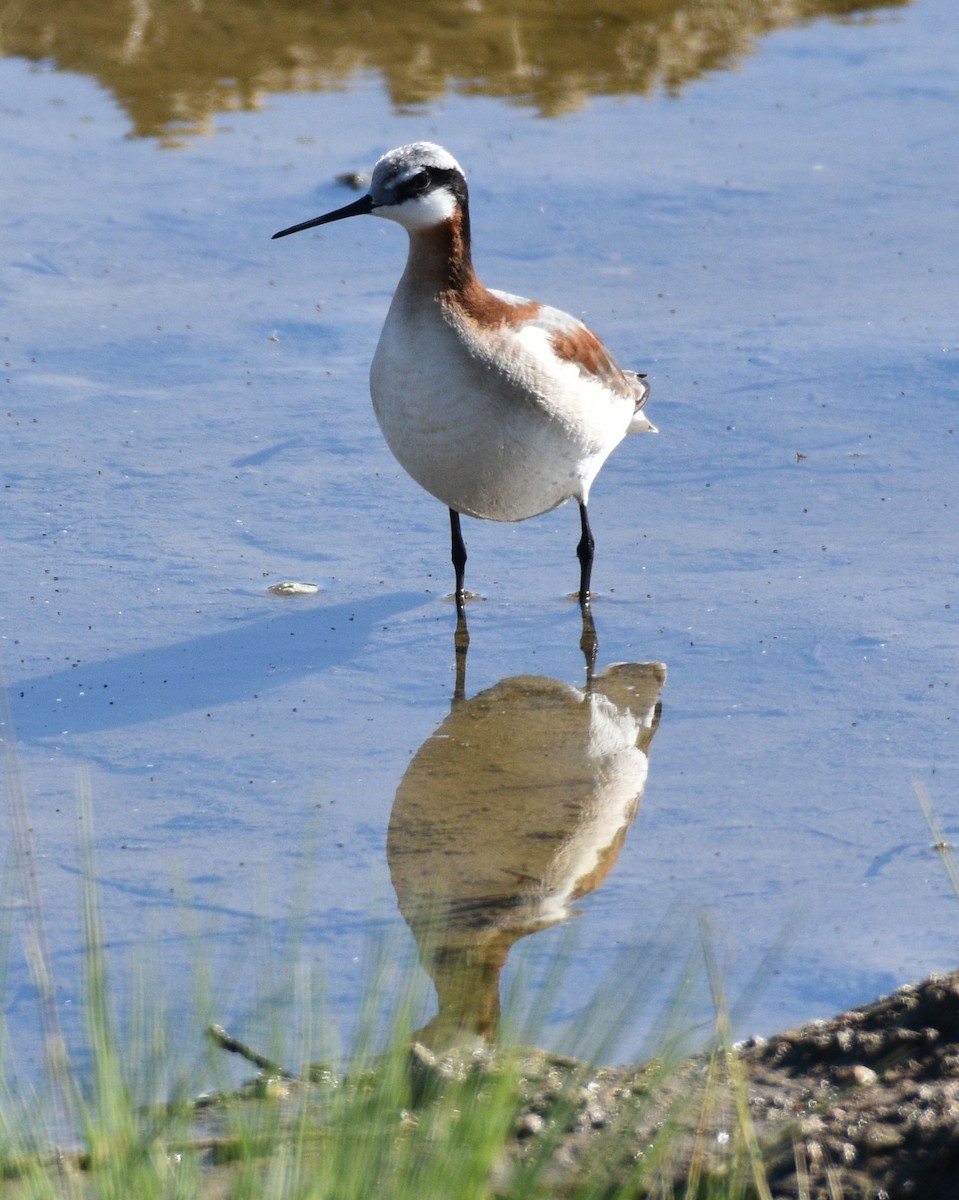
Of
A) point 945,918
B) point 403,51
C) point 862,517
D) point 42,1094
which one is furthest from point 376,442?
point 403,51

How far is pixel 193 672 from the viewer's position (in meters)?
6.00

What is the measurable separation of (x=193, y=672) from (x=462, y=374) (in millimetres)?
1387

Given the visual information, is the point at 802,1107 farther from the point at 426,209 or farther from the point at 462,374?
the point at 426,209

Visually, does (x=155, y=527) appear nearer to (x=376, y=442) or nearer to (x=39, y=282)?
(x=376, y=442)

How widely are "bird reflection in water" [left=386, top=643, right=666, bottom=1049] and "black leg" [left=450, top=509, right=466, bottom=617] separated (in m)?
0.58

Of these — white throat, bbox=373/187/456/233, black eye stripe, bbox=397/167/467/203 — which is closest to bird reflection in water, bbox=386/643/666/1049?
white throat, bbox=373/187/456/233

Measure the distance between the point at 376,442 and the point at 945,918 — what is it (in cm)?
404

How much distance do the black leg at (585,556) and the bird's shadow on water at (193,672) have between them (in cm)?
67

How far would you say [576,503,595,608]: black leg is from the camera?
6523 millimetres

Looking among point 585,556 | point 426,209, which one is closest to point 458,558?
point 585,556

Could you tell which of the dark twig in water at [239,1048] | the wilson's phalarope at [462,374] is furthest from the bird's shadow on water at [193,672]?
the dark twig in water at [239,1048]

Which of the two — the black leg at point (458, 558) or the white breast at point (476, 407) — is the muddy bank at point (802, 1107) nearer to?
the white breast at point (476, 407)

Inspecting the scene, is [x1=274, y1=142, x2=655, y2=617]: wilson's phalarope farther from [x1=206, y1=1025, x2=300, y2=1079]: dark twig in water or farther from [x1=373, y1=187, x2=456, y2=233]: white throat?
[x1=206, y1=1025, x2=300, y2=1079]: dark twig in water

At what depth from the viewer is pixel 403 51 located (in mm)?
12633
